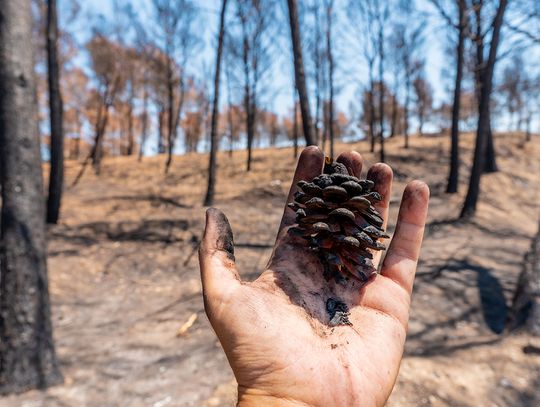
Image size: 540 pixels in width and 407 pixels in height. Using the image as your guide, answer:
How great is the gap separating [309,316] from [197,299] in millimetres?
4662

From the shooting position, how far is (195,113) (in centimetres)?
4331

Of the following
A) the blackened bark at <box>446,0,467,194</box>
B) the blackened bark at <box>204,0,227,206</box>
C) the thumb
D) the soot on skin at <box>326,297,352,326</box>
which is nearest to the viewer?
the thumb

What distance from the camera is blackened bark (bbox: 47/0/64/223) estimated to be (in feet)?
32.8

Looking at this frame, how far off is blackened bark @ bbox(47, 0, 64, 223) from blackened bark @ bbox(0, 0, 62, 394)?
719 cm

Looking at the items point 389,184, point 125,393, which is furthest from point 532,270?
point 125,393

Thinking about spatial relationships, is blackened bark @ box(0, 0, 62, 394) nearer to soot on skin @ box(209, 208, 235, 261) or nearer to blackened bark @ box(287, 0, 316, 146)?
soot on skin @ box(209, 208, 235, 261)

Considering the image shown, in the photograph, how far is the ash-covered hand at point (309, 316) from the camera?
1760mm

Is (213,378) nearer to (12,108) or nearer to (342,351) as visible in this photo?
(342,351)

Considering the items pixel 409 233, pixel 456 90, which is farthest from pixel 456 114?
pixel 409 233

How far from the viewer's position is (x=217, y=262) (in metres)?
2.05

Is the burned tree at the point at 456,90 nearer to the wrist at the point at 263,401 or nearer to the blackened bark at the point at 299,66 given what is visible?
the blackened bark at the point at 299,66

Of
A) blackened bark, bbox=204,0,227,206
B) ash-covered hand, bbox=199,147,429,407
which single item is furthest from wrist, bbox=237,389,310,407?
blackened bark, bbox=204,0,227,206

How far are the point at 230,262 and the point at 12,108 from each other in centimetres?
321

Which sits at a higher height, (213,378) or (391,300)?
(391,300)
